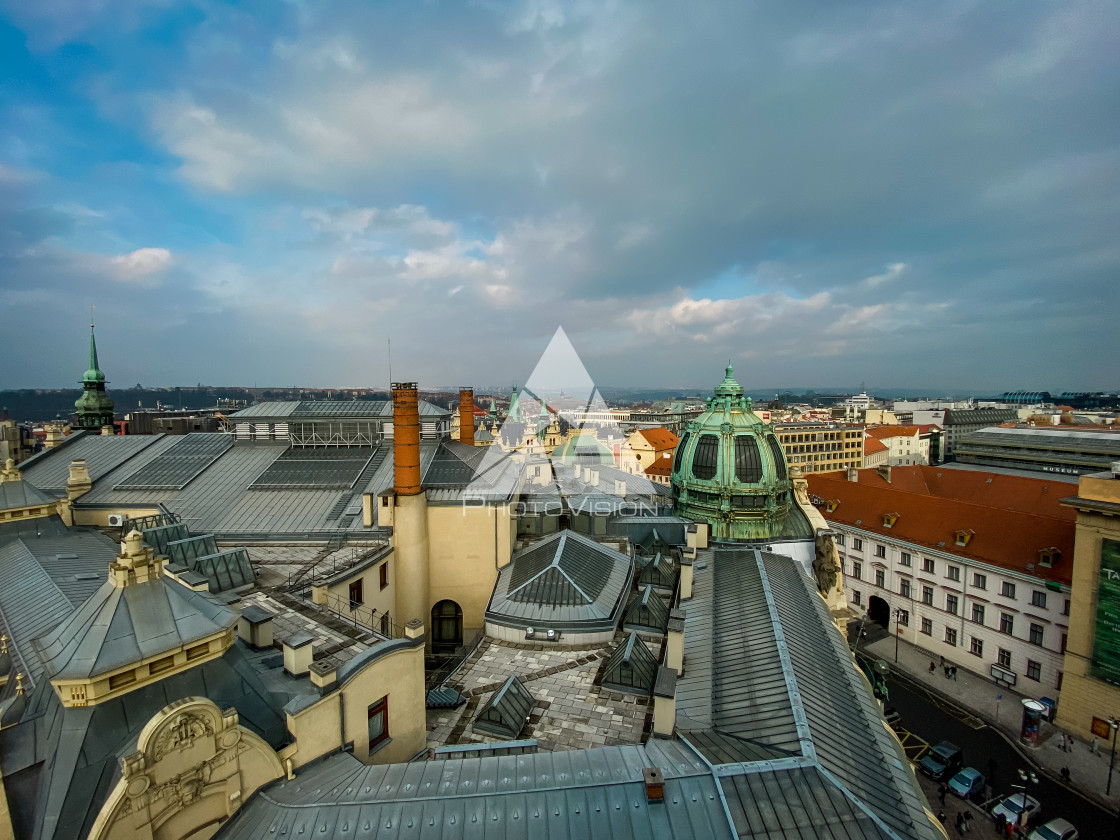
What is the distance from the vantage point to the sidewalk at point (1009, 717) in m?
24.1

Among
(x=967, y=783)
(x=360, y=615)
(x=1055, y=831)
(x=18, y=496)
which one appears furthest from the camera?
(x=18, y=496)

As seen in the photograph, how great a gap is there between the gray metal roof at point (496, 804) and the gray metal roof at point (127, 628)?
137 inches

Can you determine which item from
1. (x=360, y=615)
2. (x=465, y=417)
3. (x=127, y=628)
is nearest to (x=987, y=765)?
(x=360, y=615)

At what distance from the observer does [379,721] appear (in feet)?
44.6

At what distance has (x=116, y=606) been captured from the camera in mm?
9680

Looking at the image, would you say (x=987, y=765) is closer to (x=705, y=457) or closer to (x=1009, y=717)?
(x=1009, y=717)

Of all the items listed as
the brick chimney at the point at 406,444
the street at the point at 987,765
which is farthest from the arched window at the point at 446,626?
the street at the point at 987,765

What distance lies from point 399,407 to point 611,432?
72.7 m

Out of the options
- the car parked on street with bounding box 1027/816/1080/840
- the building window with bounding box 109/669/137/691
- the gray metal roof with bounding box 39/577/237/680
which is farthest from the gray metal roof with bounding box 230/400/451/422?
the car parked on street with bounding box 1027/816/1080/840

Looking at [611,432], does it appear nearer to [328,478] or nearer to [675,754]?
[328,478]

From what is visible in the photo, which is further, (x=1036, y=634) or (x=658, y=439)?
(x=658, y=439)

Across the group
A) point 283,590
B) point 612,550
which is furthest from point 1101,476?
point 283,590

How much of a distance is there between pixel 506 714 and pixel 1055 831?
23162mm

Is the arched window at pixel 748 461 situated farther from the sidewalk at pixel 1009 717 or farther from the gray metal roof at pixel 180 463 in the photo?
the gray metal roof at pixel 180 463
